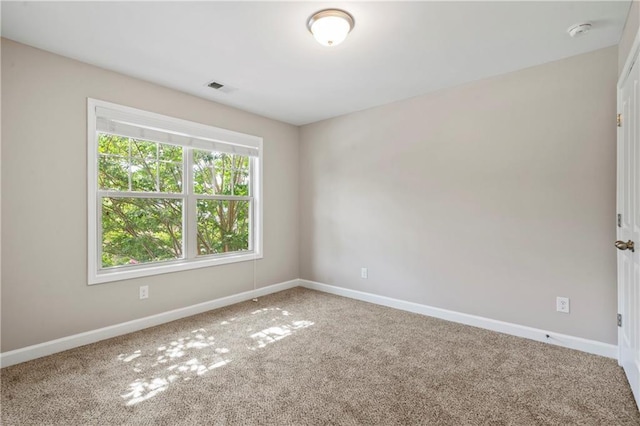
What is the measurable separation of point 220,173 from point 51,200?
1696mm

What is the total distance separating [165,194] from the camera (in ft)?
10.8

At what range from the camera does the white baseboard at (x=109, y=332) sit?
92.9 inches

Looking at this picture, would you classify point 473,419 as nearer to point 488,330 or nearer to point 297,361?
point 297,361

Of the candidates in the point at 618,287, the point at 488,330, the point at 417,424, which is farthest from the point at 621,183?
the point at 417,424

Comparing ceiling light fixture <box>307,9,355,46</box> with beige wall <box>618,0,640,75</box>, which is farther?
ceiling light fixture <box>307,9,355,46</box>

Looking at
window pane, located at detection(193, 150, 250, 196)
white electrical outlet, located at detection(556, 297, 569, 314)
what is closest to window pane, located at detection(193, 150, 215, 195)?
window pane, located at detection(193, 150, 250, 196)

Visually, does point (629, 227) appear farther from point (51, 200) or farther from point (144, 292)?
point (51, 200)

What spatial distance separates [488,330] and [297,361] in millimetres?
1871

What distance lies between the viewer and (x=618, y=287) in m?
2.31

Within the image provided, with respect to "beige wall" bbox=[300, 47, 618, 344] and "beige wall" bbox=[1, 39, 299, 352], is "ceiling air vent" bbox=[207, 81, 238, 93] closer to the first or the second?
"beige wall" bbox=[1, 39, 299, 352]

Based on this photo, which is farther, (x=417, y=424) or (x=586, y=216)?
(x=586, y=216)

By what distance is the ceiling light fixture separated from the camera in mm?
2008

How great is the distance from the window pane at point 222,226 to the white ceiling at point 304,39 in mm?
1368

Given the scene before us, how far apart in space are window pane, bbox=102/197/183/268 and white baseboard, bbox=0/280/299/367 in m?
0.58
